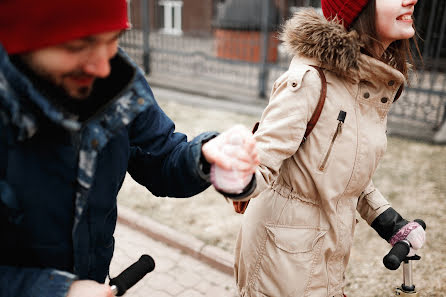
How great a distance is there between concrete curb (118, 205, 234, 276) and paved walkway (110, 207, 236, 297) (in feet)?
0.13

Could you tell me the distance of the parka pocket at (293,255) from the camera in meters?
1.85

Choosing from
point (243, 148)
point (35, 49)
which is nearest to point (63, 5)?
point (35, 49)

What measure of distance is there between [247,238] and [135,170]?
673mm

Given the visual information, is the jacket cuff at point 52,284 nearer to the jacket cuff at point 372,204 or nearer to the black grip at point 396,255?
the black grip at point 396,255

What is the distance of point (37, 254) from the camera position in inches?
46.4

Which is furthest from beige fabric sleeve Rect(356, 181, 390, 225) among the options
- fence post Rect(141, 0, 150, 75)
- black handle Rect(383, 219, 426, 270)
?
fence post Rect(141, 0, 150, 75)

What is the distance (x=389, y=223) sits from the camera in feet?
6.76

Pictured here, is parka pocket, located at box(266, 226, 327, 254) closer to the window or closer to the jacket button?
the jacket button

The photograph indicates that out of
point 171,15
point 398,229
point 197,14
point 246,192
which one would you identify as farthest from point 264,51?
point 197,14

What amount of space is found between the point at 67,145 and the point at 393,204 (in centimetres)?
→ 424

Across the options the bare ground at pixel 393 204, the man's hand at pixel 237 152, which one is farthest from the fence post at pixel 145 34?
the man's hand at pixel 237 152

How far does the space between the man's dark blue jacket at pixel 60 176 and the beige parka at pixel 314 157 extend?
0.55 meters

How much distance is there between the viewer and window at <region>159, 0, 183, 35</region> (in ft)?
52.9

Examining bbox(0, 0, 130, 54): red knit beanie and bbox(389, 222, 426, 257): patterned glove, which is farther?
bbox(389, 222, 426, 257): patterned glove
